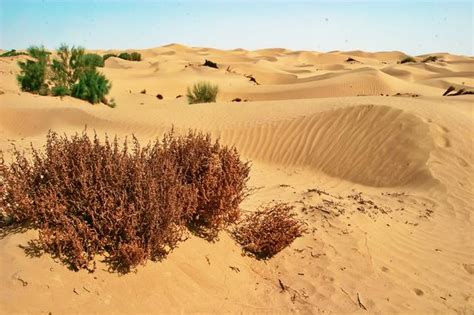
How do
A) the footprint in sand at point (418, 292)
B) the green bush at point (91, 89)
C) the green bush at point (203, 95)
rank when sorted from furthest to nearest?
1. the green bush at point (203, 95)
2. the green bush at point (91, 89)
3. the footprint in sand at point (418, 292)

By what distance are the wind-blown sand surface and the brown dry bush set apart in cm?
16

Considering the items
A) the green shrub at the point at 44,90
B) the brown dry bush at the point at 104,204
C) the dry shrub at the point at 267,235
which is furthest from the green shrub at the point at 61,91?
the dry shrub at the point at 267,235

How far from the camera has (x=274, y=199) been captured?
7.06 m

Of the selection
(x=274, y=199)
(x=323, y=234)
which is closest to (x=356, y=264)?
(x=323, y=234)

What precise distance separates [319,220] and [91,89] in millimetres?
14850

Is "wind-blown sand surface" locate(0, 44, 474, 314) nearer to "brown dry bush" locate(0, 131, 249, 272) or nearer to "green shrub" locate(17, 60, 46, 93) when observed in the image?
"brown dry bush" locate(0, 131, 249, 272)

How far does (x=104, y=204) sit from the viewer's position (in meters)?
3.82

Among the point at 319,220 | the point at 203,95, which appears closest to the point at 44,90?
the point at 203,95

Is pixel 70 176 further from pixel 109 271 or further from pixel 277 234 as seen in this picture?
pixel 277 234

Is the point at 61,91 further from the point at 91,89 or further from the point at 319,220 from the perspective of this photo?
the point at 319,220

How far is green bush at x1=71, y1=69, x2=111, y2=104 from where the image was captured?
1845cm

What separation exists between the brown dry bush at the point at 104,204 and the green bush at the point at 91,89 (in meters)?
14.7

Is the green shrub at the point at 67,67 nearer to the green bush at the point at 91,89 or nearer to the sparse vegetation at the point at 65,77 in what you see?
the sparse vegetation at the point at 65,77

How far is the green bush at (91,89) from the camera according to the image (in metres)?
18.5
